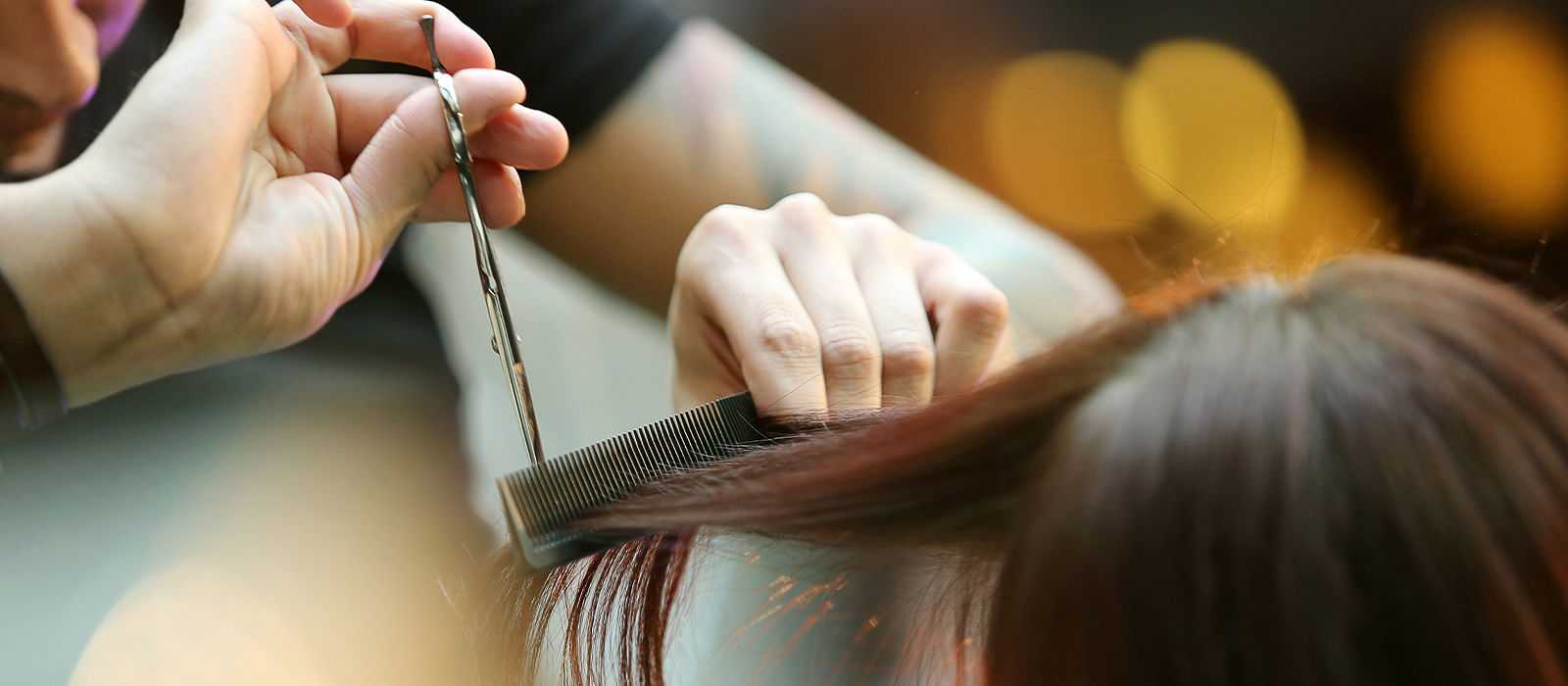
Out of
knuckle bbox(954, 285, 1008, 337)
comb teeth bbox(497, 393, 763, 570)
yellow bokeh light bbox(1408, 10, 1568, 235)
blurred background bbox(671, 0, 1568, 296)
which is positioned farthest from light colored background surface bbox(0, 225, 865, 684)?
yellow bokeh light bbox(1408, 10, 1568, 235)

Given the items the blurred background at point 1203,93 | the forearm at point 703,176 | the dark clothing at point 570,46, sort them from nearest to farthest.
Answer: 1. the dark clothing at point 570,46
2. the forearm at point 703,176
3. the blurred background at point 1203,93

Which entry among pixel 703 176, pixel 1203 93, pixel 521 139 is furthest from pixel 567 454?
pixel 1203 93

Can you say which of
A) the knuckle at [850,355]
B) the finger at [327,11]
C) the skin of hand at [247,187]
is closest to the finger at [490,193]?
the skin of hand at [247,187]

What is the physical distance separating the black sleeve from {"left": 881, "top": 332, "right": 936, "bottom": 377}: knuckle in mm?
505

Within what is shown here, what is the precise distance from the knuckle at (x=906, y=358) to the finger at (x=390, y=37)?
1.07 ft

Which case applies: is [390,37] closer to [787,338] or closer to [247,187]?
[247,187]

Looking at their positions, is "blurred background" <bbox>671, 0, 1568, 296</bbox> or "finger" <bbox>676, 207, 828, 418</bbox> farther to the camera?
"blurred background" <bbox>671, 0, 1568, 296</bbox>

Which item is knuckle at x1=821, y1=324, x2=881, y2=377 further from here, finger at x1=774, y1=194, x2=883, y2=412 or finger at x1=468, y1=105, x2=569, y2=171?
finger at x1=468, y1=105, x2=569, y2=171

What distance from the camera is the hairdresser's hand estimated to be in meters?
0.67

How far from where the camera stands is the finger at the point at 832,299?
68 centimetres

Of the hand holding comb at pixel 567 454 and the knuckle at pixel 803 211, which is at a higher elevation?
the knuckle at pixel 803 211

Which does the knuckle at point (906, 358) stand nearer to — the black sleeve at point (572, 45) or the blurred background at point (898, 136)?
the blurred background at point (898, 136)

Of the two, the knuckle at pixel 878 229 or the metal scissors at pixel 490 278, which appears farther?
the knuckle at pixel 878 229

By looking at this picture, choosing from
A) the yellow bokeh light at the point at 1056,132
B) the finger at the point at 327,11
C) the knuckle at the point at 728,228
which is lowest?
the knuckle at the point at 728,228
